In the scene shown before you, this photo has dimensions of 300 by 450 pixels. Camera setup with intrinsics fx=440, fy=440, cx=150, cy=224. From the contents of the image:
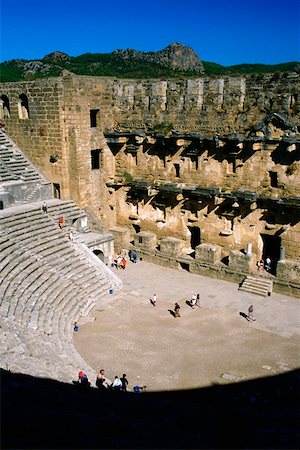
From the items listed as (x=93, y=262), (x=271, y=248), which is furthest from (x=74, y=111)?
(x=271, y=248)

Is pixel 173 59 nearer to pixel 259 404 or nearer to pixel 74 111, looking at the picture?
pixel 74 111

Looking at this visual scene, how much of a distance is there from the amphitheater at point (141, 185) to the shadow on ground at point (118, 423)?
518 centimetres

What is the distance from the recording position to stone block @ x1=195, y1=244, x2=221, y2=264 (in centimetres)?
1839

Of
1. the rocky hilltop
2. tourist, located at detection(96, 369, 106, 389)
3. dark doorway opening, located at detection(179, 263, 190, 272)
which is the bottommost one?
dark doorway opening, located at detection(179, 263, 190, 272)

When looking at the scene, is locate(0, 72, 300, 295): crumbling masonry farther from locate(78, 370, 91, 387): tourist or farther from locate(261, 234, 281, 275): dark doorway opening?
locate(78, 370, 91, 387): tourist

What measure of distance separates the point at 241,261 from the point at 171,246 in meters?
3.33

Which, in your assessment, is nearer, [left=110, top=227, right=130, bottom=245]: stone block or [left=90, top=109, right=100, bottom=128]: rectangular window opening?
[left=90, top=109, right=100, bottom=128]: rectangular window opening

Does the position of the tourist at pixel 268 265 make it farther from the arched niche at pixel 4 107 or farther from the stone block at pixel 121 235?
the arched niche at pixel 4 107

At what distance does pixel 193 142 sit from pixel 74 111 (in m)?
5.34

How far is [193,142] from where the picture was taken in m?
18.5

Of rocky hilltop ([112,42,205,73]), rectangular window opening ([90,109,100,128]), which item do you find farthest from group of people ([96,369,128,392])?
rocky hilltop ([112,42,205,73])

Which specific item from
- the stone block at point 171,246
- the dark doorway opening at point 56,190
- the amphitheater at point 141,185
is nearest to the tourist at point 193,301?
the amphitheater at point 141,185

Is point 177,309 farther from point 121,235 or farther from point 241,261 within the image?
point 121,235

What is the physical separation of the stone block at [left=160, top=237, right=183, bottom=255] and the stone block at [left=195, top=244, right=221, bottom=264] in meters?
0.99
